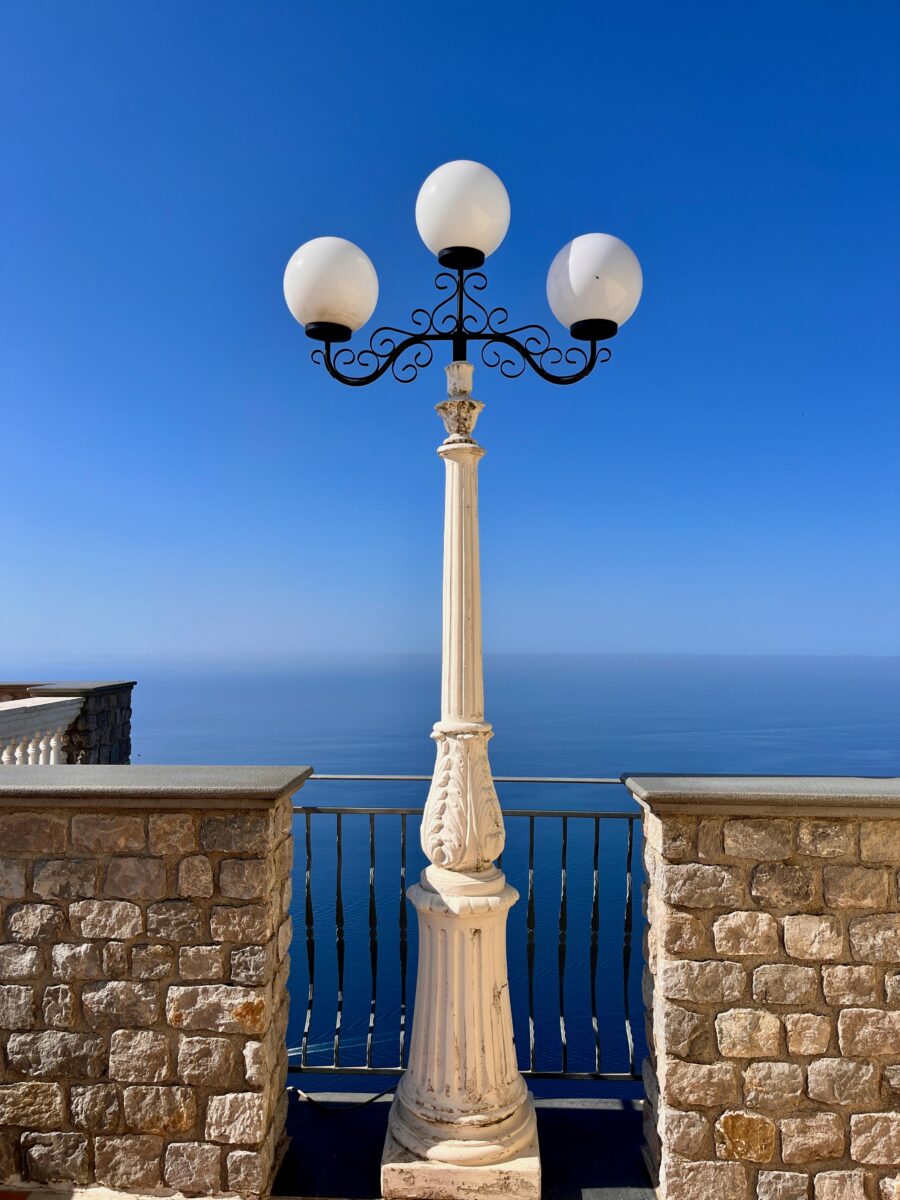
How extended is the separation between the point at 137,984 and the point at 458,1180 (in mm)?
1126

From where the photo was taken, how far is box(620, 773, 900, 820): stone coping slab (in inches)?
83.7

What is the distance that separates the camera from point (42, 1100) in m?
2.28

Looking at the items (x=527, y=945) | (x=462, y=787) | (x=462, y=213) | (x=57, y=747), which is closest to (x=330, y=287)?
(x=462, y=213)

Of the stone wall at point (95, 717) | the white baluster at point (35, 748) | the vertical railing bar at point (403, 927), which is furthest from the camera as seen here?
the stone wall at point (95, 717)

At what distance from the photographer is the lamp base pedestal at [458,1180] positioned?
2154 millimetres

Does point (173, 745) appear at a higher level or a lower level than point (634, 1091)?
lower

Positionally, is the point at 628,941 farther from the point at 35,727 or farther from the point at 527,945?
the point at 35,727

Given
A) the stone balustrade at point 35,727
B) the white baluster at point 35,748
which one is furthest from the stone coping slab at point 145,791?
the white baluster at point 35,748

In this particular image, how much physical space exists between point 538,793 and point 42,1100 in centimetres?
3156

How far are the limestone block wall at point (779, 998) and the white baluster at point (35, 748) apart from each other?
4355 millimetres

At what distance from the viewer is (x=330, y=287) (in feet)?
7.57

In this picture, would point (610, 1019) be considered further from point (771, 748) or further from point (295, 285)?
point (771, 748)

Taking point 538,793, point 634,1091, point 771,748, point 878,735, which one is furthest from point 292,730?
point 634,1091

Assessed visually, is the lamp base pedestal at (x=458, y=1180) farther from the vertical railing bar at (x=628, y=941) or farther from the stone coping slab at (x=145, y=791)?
the stone coping slab at (x=145, y=791)
